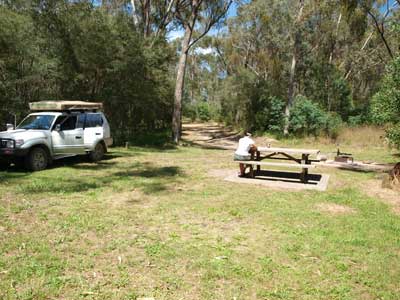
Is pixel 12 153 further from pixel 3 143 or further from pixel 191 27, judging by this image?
pixel 191 27

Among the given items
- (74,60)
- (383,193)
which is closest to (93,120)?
(74,60)

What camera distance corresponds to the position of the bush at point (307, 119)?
67.1 feet

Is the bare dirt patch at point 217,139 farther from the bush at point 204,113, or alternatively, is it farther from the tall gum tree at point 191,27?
the bush at point 204,113

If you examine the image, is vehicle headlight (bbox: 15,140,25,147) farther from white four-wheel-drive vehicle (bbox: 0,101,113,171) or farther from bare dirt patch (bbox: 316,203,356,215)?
bare dirt patch (bbox: 316,203,356,215)

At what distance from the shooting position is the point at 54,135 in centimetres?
959

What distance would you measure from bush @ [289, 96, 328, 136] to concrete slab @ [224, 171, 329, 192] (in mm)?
11516

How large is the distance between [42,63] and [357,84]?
Answer: 3973cm

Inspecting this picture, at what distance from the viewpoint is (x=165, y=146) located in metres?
17.5

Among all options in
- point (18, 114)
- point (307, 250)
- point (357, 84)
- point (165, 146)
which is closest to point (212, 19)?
point (165, 146)

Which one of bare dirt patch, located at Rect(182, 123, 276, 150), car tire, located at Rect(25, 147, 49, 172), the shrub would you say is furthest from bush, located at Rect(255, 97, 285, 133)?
car tire, located at Rect(25, 147, 49, 172)

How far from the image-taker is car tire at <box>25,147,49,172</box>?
28.9 ft

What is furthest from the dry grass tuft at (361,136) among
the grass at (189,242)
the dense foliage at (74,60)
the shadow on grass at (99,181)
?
the shadow on grass at (99,181)

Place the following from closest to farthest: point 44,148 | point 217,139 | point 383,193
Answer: point 383,193 < point 44,148 < point 217,139

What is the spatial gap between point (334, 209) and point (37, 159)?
7.47 m
